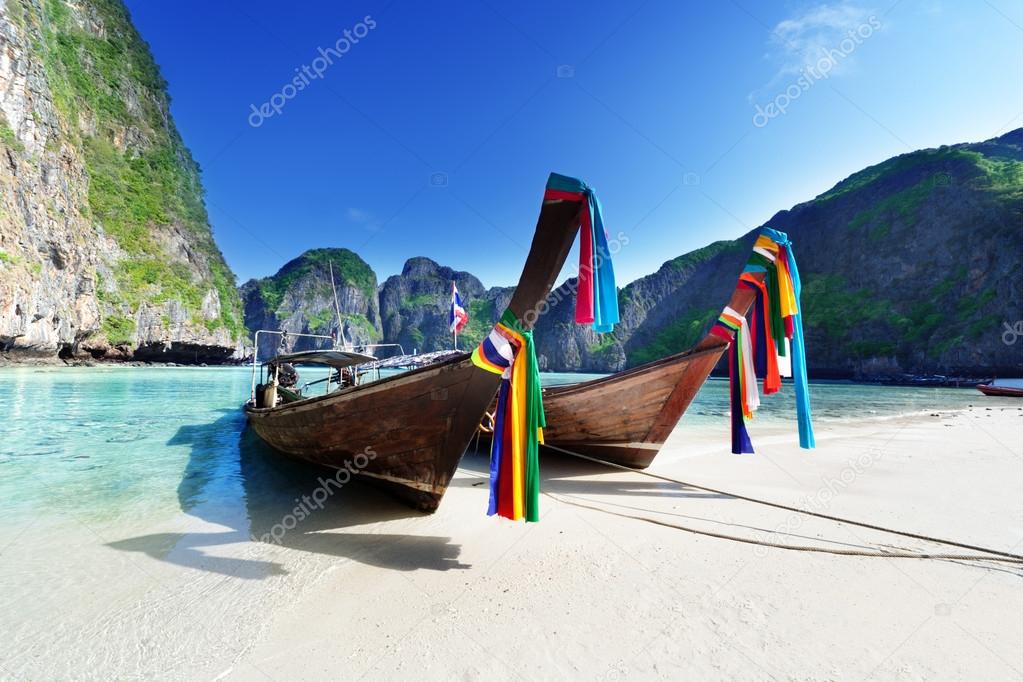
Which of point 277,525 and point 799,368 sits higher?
point 799,368

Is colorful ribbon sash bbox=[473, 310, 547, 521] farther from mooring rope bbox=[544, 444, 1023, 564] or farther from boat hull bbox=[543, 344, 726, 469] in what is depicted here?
boat hull bbox=[543, 344, 726, 469]

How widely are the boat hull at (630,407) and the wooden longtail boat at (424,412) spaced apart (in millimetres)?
2658

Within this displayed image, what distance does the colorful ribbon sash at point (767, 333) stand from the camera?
16.6 ft

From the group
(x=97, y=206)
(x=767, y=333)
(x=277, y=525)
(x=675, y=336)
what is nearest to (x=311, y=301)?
(x=97, y=206)

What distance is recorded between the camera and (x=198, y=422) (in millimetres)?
12805

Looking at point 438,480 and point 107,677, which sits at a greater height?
point 438,480

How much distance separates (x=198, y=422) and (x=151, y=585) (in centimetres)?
1204

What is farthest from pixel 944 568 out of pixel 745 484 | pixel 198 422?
pixel 198 422

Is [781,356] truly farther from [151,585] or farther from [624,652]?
[151,585]

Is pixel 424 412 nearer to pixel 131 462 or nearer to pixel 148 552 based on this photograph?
pixel 148 552

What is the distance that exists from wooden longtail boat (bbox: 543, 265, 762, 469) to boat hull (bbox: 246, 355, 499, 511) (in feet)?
8.69

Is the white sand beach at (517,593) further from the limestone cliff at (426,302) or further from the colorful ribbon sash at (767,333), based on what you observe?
the limestone cliff at (426,302)

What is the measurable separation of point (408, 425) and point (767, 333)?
15.4 feet

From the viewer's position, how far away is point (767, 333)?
5.30m
